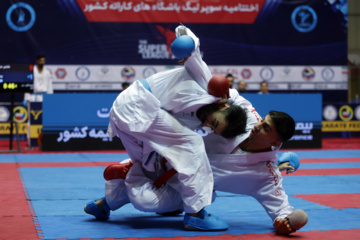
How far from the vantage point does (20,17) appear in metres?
12.2

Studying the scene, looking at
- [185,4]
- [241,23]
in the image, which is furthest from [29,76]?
[241,23]

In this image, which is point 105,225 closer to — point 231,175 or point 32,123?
point 231,175

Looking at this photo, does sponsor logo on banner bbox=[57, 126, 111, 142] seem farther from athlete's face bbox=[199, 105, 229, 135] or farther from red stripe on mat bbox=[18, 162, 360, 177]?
athlete's face bbox=[199, 105, 229, 135]

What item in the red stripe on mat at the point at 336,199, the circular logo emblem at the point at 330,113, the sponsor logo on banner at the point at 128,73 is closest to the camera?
the red stripe on mat at the point at 336,199

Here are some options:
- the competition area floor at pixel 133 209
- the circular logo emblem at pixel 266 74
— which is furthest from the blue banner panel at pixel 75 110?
the circular logo emblem at pixel 266 74

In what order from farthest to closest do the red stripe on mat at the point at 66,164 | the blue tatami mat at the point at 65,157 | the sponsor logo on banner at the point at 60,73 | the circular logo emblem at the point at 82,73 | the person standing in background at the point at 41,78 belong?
1. the circular logo emblem at the point at 82,73
2. the sponsor logo on banner at the point at 60,73
3. the person standing in background at the point at 41,78
4. the blue tatami mat at the point at 65,157
5. the red stripe on mat at the point at 66,164

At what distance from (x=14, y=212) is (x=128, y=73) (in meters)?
9.05

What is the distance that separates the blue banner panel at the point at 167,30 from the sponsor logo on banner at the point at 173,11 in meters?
0.02

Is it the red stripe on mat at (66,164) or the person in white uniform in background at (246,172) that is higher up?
the person in white uniform in background at (246,172)

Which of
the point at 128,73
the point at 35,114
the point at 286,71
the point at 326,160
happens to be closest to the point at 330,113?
the point at 286,71

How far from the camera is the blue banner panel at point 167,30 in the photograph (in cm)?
1225

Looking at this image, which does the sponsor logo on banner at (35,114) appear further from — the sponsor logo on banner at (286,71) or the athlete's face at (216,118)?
the athlete's face at (216,118)

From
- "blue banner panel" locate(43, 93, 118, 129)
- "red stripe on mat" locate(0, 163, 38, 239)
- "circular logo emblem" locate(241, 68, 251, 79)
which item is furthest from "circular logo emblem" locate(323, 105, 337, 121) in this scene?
"red stripe on mat" locate(0, 163, 38, 239)

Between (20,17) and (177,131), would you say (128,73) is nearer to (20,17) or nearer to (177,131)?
(20,17)
